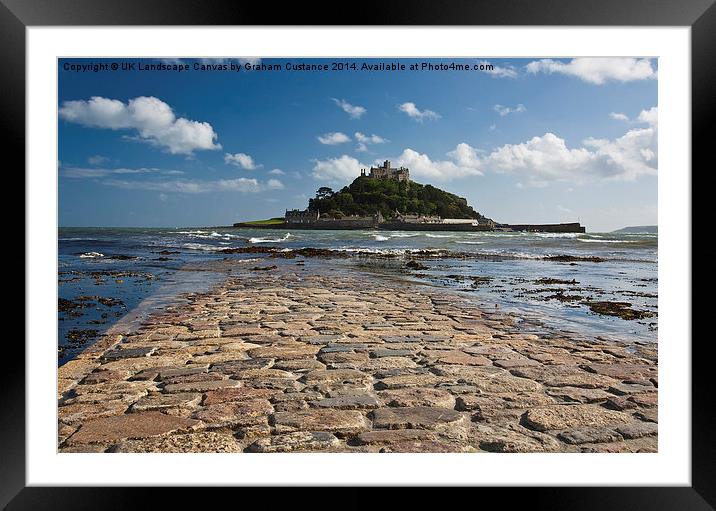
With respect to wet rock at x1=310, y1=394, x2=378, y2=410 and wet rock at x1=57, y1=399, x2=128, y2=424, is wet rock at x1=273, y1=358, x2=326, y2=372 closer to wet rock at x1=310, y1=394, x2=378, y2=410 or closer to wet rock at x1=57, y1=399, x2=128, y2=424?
wet rock at x1=310, y1=394, x2=378, y2=410

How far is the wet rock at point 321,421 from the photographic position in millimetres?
2679

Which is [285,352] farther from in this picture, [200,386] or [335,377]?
[200,386]

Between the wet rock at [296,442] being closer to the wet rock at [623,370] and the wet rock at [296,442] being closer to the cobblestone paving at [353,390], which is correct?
the cobblestone paving at [353,390]

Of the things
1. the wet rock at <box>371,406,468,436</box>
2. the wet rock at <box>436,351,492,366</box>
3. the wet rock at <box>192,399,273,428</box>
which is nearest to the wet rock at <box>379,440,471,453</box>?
the wet rock at <box>371,406,468,436</box>

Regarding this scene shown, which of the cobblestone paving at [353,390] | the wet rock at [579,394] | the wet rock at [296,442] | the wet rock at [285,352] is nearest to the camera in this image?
the wet rock at [296,442]

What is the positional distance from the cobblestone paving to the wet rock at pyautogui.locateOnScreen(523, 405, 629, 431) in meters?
0.01

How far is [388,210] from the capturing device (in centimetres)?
3728

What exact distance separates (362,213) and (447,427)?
35.4 m

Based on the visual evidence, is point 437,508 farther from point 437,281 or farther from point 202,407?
point 437,281

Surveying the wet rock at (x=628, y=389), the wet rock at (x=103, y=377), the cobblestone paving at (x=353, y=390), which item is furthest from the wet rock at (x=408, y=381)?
the wet rock at (x=103, y=377)

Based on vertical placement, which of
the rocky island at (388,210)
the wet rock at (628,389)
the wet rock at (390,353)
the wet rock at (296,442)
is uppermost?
the rocky island at (388,210)

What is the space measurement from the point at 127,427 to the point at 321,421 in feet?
3.02
